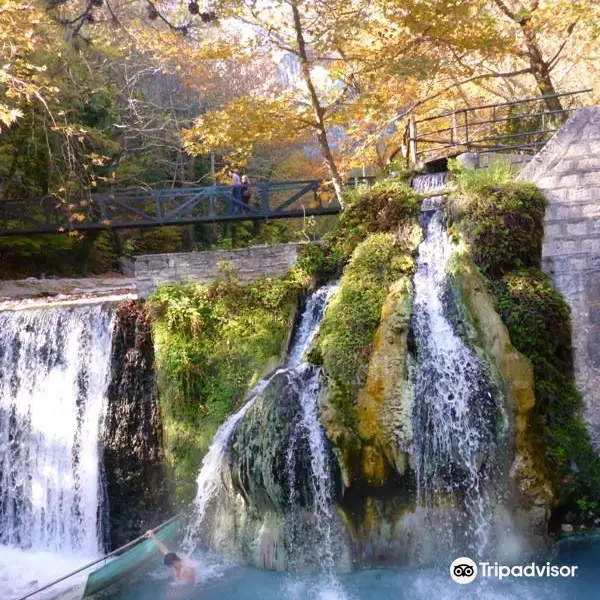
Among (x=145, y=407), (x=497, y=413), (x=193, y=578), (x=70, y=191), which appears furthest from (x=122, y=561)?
(x=70, y=191)

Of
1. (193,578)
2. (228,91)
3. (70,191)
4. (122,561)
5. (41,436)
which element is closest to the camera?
(193,578)

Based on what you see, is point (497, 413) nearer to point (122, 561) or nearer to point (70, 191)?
point (122, 561)

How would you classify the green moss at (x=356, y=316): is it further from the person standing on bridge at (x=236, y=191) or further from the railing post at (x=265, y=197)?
the person standing on bridge at (x=236, y=191)

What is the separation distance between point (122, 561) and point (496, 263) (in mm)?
5259

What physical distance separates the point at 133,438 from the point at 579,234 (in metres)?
6.08

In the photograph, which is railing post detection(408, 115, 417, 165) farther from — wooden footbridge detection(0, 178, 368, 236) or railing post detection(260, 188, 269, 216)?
railing post detection(260, 188, 269, 216)

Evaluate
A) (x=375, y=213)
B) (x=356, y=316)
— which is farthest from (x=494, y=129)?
(x=356, y=316)

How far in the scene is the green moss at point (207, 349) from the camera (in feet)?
23.3

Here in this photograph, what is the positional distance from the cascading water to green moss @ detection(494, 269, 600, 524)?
17.1 feet

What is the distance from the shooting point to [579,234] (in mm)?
6602

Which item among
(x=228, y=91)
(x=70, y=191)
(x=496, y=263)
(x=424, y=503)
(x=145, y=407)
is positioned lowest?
(x=424, y=503)

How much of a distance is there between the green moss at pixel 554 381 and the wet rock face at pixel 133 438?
4.58 meters

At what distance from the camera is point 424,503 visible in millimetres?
5422

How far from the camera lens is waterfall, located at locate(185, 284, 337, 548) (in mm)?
5945
